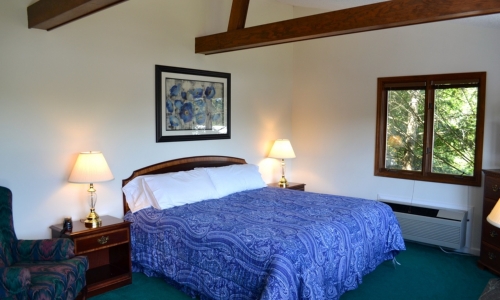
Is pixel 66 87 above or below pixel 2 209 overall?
above

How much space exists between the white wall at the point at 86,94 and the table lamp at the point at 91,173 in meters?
0.24

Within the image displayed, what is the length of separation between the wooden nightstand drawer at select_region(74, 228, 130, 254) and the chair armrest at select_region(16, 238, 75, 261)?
23cm

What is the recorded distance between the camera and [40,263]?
275 cm

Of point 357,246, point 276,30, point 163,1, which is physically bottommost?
point 357,246

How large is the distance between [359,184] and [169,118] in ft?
8.57

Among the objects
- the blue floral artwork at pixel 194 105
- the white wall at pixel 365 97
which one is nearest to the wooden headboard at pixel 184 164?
the blue floral artwork at pixel 194 105

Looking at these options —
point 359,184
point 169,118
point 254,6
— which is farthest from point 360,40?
point 169,118

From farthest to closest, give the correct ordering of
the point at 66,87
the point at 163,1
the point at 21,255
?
1. the point at 163,1
2. the point at 66,87
3. the point at 21,255

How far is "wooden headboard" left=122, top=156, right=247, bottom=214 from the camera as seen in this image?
3943mm

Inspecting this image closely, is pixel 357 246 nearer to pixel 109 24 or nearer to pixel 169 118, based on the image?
pixel 169 118

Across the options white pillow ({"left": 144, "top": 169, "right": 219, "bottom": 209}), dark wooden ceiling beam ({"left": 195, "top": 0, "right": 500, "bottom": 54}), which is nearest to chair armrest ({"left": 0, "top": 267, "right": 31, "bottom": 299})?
white pillow ({"left": 144, "top": 169, "right": 219, "bottom": 209})

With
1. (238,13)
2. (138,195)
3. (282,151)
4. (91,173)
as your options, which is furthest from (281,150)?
(91,173)

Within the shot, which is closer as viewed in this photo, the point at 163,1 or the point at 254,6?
the point at 163,1

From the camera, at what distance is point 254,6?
5.08 meters
